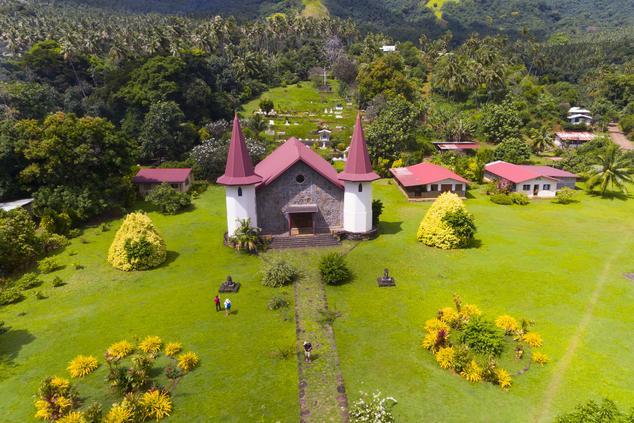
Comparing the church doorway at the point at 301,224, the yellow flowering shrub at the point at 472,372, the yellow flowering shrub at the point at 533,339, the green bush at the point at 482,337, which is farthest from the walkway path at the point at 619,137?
the yellow flowering shrub at the point at 472,372

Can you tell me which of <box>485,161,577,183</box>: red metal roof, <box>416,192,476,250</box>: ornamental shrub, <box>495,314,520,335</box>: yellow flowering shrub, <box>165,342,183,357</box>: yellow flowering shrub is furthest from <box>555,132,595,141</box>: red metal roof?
<box>165,342,183,357</box>: yellow flowering shrub

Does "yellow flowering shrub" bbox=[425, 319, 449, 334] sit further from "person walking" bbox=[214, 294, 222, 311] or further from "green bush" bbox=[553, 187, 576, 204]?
"green bush" bbox=[553, 187, 576, 204]

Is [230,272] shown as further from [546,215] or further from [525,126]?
[525,126]

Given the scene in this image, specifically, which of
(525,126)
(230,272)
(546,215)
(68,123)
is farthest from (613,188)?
(68,123)

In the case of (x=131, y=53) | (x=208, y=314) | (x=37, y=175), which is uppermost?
(x=131, y=53)

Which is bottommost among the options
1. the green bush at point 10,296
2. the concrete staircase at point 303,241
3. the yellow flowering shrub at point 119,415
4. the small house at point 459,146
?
the yellow flowering shrub at point 119,415

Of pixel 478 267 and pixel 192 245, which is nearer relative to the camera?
pixel 478 267

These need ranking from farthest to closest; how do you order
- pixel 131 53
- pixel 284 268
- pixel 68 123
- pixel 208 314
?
pixel 131 53, pixel 68 123, pixel 284 268, pixel 208 314

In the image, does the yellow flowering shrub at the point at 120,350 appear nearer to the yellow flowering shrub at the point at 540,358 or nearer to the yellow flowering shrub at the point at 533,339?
the yellow flowering shrub at the point at 540,358
